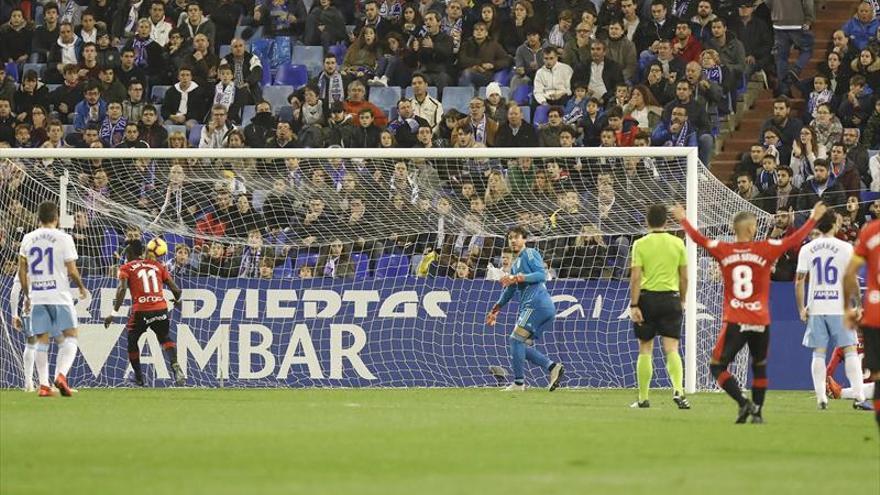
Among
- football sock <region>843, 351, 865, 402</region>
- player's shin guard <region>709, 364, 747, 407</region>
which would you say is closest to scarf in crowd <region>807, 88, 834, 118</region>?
football sock <region>843, 351, 865, 402</region>

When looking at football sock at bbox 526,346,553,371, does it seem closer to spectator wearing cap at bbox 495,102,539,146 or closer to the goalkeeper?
the goalkeeper

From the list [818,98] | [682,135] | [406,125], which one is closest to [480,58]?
[406,125]

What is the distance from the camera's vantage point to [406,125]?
24.7m

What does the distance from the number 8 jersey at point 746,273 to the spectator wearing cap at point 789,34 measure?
11.7 metres

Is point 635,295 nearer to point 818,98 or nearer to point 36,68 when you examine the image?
point 818,98

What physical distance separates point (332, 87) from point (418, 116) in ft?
6.15

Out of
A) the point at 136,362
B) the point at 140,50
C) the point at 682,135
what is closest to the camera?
the point at 136,362

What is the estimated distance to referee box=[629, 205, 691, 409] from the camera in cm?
1658

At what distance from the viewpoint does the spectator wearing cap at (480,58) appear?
2638cm

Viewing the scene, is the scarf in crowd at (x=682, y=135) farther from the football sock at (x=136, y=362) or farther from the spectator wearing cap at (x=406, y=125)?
the football sock at (x=136, y=362)

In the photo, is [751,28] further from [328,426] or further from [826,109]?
[328,426]

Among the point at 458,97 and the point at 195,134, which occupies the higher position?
the point at 458,97

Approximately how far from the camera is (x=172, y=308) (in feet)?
71.2

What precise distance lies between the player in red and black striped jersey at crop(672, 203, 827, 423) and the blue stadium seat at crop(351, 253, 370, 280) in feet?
24.4
